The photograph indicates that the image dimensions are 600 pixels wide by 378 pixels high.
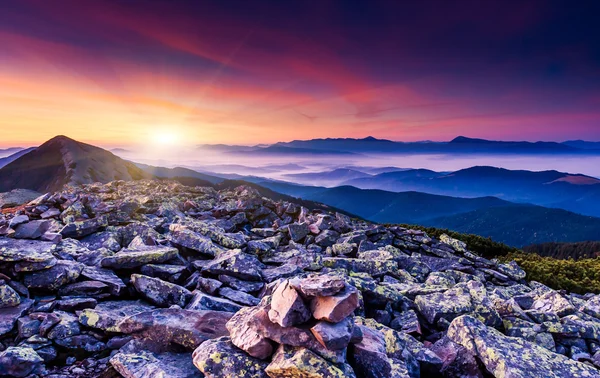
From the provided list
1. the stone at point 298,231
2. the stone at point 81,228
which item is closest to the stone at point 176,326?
the stone at point 81,228

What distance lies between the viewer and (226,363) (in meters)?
7.02

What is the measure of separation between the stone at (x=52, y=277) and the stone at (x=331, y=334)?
9202 mm

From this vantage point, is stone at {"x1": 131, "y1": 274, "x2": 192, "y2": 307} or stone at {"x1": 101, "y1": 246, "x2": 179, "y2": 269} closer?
stone at {"x1": 131, "y1": 274, "x2": 192, "y2": 307}

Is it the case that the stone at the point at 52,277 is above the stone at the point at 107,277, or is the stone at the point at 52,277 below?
above

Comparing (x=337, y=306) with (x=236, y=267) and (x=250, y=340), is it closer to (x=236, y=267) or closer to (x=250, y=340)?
(x=250, y=340)

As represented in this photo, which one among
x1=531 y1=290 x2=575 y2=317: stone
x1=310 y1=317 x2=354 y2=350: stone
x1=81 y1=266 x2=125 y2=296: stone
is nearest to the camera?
x1=310 y1=317 x2=354 y2=350: stone

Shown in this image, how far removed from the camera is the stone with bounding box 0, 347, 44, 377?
7.87m

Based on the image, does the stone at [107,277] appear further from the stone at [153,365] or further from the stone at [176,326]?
the stone at [153,365]

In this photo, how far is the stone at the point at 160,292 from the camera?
36.2 ft

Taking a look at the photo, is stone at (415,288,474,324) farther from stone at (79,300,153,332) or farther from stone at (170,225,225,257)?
stone at (79,300,153,332)

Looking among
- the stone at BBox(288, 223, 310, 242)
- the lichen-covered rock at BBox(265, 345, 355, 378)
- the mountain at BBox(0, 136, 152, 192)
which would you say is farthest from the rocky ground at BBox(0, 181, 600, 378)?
the mountain at BBox(0, 136, 152, 192)

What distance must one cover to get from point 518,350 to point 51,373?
11.9 m

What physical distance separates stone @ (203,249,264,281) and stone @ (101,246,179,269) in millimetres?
1730

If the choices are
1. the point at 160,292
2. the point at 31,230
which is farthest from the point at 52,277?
the point at 31,230
